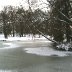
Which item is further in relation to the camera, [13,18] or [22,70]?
[13,18]

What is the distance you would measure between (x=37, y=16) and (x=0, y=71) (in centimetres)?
518

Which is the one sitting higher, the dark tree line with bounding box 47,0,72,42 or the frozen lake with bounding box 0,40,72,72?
the dark tree line with bounding box 47,0,72,42

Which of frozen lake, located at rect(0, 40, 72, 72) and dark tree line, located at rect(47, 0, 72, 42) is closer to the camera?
dark tree line, located at rect(47, 0, 72, 42)

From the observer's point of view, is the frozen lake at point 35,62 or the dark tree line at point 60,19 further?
the frozen lake at point 35,62

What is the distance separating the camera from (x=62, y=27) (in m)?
23.5

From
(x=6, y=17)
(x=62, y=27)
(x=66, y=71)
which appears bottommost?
(x=66, y=71)

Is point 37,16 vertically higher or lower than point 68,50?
Result: higher

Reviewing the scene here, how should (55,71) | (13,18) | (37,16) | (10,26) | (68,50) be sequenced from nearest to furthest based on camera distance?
(55,71) < (37,16) < (68,50) < (13,18) < (10,26)

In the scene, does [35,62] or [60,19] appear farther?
[35,62]

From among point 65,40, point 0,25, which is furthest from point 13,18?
point 65,40

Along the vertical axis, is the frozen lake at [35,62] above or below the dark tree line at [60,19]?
below

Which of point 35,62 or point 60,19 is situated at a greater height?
point 60,19

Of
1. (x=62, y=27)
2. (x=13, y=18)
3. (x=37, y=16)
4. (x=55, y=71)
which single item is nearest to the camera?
(x=55, y=71)

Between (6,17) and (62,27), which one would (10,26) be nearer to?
(6,17)
